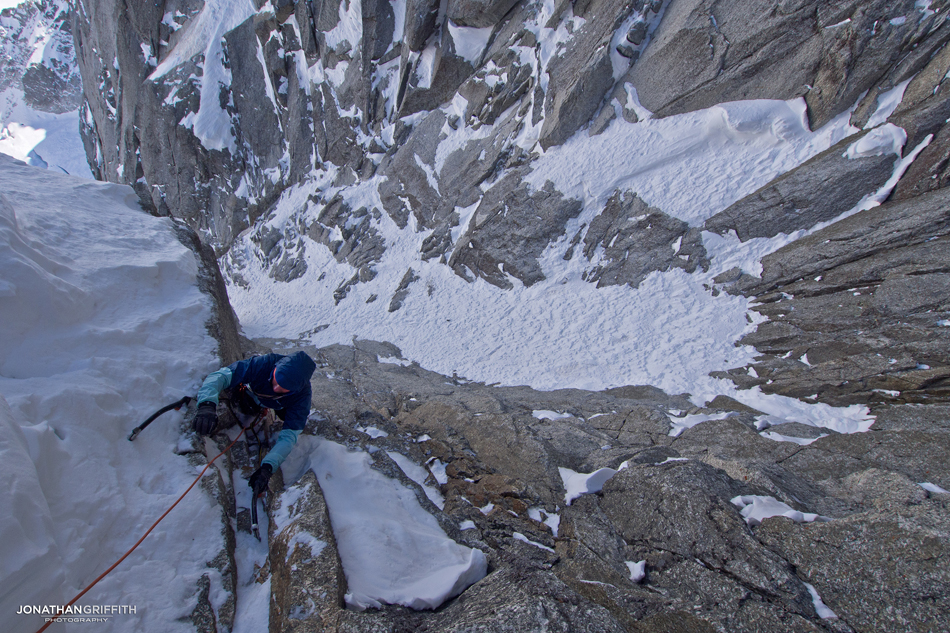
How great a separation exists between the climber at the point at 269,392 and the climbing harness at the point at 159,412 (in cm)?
15

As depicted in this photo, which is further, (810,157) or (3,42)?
(3,42)

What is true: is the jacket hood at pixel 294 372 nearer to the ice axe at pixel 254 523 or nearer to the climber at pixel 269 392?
the climber at pixel 269 392

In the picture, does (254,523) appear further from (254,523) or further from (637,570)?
(637,570)

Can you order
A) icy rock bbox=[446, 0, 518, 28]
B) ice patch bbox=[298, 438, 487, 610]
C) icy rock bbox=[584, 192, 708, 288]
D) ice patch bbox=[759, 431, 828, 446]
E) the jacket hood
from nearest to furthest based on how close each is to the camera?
ice patch bbox=[298, 438, 487, 610]
the jacket hood
ice patch bbox=[759, 431, 828, 446]
icy rock bbox=[584, 192, 708, 288]
icy rock bbox=[446, 0, 518, 28]

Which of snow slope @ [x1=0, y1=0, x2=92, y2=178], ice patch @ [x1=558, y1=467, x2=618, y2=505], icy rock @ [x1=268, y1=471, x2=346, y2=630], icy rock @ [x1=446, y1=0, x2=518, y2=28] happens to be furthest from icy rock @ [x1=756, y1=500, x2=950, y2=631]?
snow slope @ [x1=0, y1=0, x2=92, y2=178]

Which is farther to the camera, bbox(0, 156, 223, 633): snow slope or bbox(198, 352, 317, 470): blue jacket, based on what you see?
bbox(198, 352, 317, 470): blue jacket

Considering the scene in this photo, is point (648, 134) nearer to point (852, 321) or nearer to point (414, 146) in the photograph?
point (852, 321)

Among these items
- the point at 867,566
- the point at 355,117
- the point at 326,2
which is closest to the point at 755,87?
the point at 867,566

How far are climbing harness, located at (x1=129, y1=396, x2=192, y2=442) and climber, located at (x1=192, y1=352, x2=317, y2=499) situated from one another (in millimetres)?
151

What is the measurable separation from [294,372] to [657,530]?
12.7 ft

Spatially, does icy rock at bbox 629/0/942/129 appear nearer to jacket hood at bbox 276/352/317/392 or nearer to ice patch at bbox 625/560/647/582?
ice patch at bbox 625/560/647/582

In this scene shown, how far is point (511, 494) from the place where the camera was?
15.0ft

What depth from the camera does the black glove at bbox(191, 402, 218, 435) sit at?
371 centimetres

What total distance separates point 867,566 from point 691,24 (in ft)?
48.6
